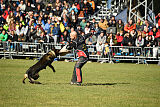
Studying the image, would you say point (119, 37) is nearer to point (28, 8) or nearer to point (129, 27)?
point (129, 27)

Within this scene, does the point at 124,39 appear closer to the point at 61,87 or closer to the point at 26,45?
the point at 26,45

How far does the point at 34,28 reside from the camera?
Answer: 24.9 meters

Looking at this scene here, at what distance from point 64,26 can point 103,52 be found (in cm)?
353

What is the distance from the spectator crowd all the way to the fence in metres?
0.32

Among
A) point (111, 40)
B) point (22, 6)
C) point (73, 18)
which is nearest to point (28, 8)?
point (22, 6)

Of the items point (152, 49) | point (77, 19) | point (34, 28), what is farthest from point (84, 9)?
point (152, 49)

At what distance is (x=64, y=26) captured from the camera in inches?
1008

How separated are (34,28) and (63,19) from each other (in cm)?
231

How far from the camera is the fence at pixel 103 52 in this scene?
2378cm

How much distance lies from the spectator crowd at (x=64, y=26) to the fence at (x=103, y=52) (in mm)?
320

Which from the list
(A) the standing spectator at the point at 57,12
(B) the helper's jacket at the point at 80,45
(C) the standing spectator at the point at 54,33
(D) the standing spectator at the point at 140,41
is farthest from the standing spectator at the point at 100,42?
(B) the helper's jacket at the point at 80,45

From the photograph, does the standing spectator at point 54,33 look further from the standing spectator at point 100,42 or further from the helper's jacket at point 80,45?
the helper's jacket at point 80,45

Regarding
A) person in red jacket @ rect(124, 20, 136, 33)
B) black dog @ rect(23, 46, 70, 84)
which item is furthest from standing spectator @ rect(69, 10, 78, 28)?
black dog @ rect(23, 46, 70, 84)

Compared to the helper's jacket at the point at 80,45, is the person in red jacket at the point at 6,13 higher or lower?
higher
